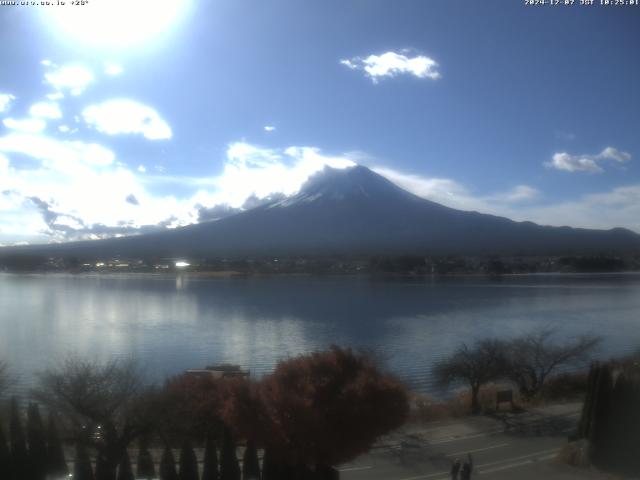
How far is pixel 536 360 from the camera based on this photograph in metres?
12.8

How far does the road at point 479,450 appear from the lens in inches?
249

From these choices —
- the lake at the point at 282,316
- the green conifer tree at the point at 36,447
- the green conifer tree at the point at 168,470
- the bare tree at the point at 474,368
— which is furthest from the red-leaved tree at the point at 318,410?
the lake at the point at 282,316

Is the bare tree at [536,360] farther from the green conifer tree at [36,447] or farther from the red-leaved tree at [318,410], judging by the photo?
the green conifer tree at [36,447]

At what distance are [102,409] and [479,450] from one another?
4174 millimetres

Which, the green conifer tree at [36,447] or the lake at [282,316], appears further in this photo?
the lake at [282,316]

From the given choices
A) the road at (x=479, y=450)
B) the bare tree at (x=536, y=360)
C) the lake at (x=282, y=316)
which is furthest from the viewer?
the lake at (x=282, y=316)

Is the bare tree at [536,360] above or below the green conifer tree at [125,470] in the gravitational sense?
below

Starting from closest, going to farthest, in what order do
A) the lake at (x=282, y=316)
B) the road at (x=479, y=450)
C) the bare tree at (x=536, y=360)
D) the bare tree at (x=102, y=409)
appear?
the bare tree at (x=102, y=409)
the road at (x=479, y=450)
the bare tree at (x=536, y=360)
the lake at (x=282, y=316)

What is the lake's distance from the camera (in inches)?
563

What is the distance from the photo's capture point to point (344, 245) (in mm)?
46438

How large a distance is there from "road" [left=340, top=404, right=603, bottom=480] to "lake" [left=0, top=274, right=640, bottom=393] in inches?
121

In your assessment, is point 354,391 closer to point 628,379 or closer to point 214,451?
point 214,451

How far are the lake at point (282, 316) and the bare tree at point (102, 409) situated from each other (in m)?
4.25

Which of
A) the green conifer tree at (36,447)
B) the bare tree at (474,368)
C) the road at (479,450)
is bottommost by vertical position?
the road at (479,450)
